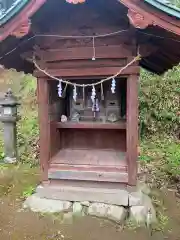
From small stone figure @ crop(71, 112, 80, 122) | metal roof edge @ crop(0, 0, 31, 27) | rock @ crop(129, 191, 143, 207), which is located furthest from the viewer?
small stone figure @ crop(71, 112, 80, 122)

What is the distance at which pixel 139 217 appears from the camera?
3986 millimetres

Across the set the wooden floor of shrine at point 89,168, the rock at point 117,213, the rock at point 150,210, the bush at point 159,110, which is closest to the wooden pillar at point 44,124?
the wooden floor of shrine at point 89,168

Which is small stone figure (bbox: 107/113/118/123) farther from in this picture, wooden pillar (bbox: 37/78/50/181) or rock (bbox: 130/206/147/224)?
rock (bbox: 130/206/147/224)

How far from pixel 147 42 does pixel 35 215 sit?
311 cm

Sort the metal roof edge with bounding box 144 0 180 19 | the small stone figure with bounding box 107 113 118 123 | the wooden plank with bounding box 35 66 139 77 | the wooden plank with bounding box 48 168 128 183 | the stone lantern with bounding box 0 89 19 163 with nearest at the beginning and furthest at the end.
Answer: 1. the metal roof edge with bounding box 144 0 180 19
2. the wooden plank with bounding box 35 66 139 77
3. the wooden plank with bounding box 48 168 128 183
4. the small stone figure with bounding box 107 113 118 123
5. the stone lantern with bounding box 0 89 19 163

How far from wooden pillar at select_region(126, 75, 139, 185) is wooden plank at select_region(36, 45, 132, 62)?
0.39 metres

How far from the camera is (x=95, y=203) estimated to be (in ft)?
13.8

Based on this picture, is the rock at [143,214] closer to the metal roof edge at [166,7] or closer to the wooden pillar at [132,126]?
the wooden pillar at [132,126]

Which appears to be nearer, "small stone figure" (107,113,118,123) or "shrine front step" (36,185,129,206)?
"shrine front step" (36,185,129,206)

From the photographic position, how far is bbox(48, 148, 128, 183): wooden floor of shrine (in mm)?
4270

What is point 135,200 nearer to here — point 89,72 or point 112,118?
point 112,118

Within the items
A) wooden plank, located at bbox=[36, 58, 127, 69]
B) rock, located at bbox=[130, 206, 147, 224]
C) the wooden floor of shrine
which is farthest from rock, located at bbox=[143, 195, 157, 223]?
wooden plank, located at bbox=[36, 58, 127, 69]

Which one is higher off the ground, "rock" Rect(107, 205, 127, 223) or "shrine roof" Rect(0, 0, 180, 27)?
"shrine roof" Rect(0, 0, 180, 27)

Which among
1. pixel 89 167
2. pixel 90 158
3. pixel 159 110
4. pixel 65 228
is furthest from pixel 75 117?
pixel 159 110
